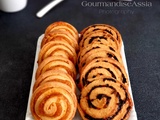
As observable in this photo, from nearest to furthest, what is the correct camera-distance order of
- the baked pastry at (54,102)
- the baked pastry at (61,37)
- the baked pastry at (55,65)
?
the baked pastry at (54,102), the baked pastry at (55,65), the baked pastry at (61,37)

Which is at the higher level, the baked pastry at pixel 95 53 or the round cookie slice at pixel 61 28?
the round cookie slice at pixel 61 28

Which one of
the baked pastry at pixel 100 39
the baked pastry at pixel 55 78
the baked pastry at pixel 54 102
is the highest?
the baked pastry at pixel 100 39

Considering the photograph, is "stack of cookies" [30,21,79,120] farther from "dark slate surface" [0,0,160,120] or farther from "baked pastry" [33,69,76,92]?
"dark slate surface" [0,0,160,120]

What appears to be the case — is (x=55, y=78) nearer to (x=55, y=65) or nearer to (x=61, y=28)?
(x=55, y=65)

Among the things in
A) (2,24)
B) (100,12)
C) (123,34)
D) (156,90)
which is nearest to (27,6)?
(2,24)

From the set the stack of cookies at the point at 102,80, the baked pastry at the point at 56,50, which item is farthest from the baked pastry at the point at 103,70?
the baked pastry at the point at 56,50

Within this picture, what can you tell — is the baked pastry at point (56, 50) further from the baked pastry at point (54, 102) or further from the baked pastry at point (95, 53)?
the baked pastry at point (54, 102)
